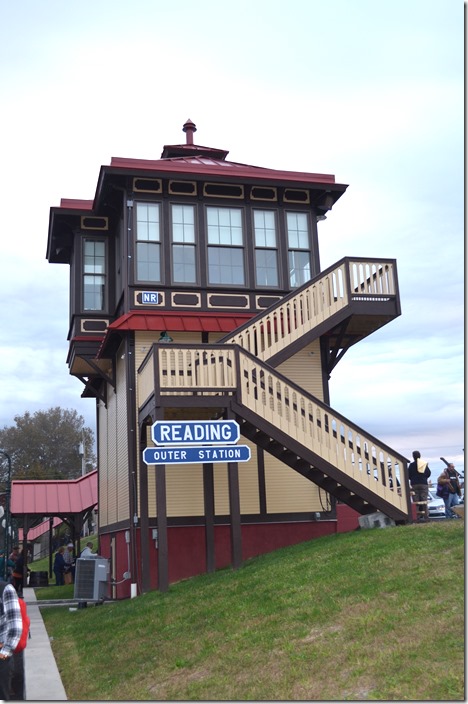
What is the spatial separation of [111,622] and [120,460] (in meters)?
7.77

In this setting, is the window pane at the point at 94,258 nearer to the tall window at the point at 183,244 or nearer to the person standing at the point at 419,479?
the tall window at the point at 183,244

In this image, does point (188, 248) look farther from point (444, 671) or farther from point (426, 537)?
point (444, 671)

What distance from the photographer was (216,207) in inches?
826

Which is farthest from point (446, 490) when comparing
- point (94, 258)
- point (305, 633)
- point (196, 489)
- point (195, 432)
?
point (94, 258)

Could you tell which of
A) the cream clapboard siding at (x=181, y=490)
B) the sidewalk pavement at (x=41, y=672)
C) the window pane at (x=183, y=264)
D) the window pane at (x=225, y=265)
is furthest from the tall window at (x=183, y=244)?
the sidewalk pavement at (x=41, y=672)

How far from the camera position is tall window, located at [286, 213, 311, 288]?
70.0 ft

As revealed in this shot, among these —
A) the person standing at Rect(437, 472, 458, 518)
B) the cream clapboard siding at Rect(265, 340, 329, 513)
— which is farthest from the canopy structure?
the person standing at Rect(437, 472, 458, 518)

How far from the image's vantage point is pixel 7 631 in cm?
693

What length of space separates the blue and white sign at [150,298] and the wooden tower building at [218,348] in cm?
5

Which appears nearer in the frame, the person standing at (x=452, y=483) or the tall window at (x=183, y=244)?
the person standing at (x=452, y=483)

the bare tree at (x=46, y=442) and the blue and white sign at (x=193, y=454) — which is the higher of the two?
the bare tree at (x=46, y=442)

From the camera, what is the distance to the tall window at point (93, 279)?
2253cm

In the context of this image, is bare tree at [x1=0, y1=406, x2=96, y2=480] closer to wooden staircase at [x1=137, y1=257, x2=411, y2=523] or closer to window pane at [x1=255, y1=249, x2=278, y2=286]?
window pane at [x1=255, y1=249, x2=278, y2=286]

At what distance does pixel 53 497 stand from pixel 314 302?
17051 millimetres
